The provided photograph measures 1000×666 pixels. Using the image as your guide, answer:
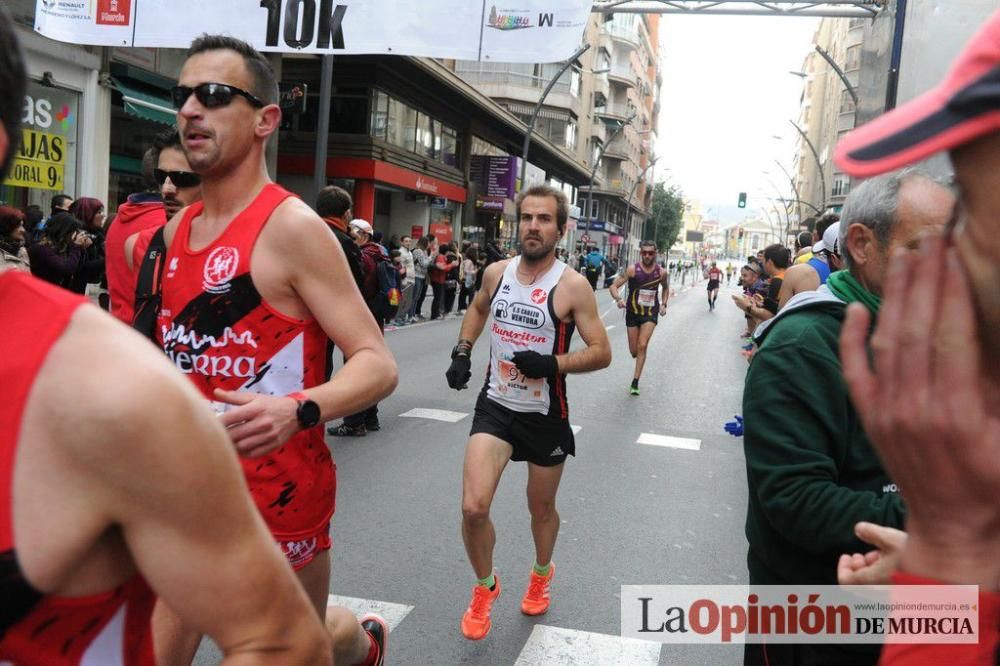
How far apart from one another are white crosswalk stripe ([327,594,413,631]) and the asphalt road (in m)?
0.01

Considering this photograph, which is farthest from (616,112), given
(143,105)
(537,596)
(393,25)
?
(537,596)

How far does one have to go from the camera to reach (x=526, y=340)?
4254 mm

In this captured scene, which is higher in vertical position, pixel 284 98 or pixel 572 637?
pixel 284 98

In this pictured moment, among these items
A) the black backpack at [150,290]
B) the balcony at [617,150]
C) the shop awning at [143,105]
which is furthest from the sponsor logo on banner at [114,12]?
the balcony at [617,150]

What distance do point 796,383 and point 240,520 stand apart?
4.49 ft

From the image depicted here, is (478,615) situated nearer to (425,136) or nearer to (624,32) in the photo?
(425,136)

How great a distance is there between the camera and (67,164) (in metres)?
14.5

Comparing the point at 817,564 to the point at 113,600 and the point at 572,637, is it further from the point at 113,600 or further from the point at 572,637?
the point at 572,637

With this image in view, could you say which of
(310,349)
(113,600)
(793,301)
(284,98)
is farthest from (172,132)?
(284,98)

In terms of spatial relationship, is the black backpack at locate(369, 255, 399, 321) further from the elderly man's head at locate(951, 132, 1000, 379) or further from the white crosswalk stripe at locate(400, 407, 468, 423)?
the elderly man's head at locate(951, 132, 1000, 379)

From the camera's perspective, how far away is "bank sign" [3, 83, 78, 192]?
1309 cm

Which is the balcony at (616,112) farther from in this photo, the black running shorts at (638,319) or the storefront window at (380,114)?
the black running shorts at (638,319)

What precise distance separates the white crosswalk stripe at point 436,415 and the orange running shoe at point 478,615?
178 inches

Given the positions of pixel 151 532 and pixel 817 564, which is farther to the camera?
pixel 817 564
